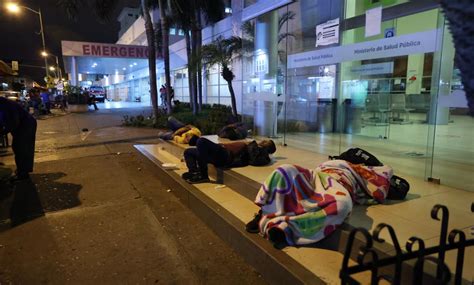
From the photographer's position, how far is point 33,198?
17.4ft

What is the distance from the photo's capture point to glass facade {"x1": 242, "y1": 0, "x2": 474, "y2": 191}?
233 inches

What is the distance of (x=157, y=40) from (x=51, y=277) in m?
18.3

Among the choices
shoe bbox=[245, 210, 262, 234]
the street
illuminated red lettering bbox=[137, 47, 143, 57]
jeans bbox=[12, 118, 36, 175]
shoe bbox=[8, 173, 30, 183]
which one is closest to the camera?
the street

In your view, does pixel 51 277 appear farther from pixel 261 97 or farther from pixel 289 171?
pixel 261 97

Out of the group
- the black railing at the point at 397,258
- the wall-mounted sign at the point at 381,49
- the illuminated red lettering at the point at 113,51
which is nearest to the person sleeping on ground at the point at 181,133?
the wall-mounted sign at the point at 381,49

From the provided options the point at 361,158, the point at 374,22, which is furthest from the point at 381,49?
the point at 361,158

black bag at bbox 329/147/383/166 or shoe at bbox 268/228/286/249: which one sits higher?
black bag at bbox 329/147/383/166

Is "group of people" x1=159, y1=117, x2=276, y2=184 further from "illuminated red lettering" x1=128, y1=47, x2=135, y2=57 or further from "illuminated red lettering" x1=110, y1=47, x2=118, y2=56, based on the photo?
"illuminated red lettering" x1=128, y1=47, x2=135, y2=57

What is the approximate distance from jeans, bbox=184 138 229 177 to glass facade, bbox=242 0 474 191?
2.48 metres

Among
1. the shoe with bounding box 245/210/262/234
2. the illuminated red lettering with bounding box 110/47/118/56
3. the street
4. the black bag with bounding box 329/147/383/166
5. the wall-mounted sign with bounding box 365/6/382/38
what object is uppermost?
the illuminated red lettering with bounding box 110/47/118/56

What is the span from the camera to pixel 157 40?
64.5 feet

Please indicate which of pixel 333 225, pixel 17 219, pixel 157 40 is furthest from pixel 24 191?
pixel 157 40

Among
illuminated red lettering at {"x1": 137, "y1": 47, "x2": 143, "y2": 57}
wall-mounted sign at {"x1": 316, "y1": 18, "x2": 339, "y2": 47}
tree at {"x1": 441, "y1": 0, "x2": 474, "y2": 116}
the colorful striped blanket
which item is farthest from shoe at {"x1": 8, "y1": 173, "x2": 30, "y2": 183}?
illuminated red lettering at {"x1": 137, "y1": 47, "x2": 143, "y2": 57}

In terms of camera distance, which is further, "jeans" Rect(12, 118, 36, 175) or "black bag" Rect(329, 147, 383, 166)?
"jeans" Rect(12, 118, 36, 175)
